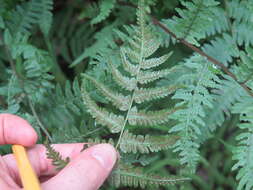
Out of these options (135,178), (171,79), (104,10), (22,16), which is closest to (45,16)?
(22,16)

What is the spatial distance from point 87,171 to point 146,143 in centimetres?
27

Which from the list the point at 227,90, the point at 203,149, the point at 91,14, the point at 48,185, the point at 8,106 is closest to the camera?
the point at 48,185

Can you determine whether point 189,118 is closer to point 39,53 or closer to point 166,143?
point 166,143

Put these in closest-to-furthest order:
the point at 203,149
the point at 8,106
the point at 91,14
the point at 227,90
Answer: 1. the point at 227,90
2. the point at 8,106
3. the point at 91,14
4. the point at 203,149

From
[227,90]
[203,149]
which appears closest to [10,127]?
[227,90]

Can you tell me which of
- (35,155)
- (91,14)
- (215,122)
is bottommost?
(35,155)

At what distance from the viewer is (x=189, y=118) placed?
162cm

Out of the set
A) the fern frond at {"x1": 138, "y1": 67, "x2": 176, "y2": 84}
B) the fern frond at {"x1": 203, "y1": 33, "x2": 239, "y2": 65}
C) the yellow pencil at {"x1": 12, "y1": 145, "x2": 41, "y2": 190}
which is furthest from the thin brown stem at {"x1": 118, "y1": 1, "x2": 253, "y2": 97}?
the yellow pencil at {"x1": 12, "y1": 145, "x2": 41, "y2": 190}

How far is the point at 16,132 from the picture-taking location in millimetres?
1562

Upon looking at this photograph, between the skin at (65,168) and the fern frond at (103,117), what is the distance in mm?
104

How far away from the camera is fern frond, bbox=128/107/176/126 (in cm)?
141

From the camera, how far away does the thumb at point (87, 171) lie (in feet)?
4.14

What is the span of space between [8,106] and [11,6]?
0.68 meters

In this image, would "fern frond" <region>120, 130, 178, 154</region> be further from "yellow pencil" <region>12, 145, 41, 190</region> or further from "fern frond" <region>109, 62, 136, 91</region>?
"yellow pencil" <region>12, 145, 41, 190</region>
